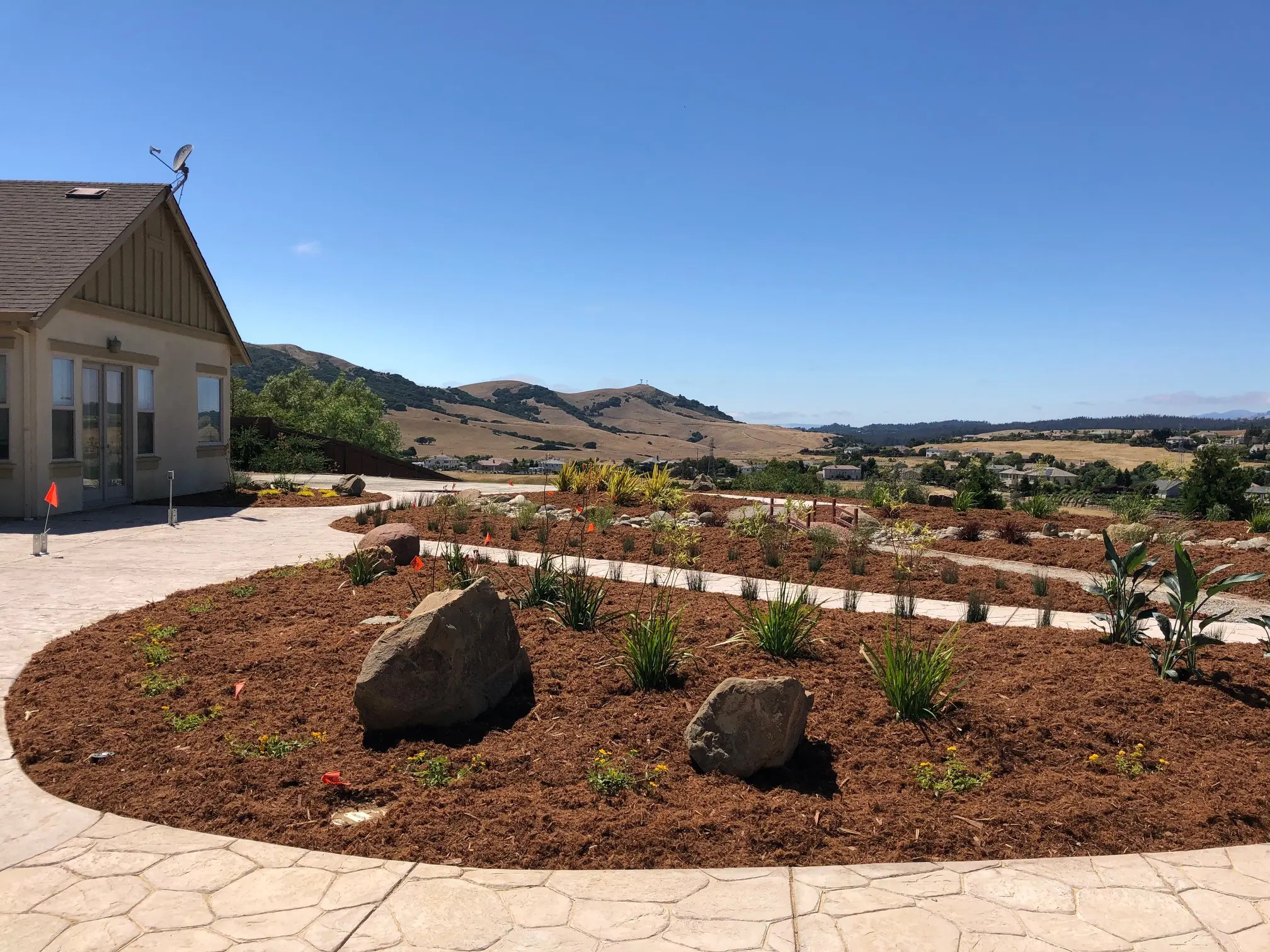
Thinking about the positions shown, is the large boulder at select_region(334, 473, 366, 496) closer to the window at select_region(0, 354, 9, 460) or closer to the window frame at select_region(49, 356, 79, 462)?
the window frame at select_region(49, 356, 79, 462)

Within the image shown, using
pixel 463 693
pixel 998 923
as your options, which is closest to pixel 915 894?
pixel 998 923

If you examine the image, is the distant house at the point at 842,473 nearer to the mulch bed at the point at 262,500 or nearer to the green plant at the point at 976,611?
the mulch bed at the point at 262,500

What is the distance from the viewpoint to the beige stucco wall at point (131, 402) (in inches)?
466

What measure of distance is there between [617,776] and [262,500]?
13.4 metres

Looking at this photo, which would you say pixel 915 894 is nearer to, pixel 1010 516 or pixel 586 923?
pixel 586 923

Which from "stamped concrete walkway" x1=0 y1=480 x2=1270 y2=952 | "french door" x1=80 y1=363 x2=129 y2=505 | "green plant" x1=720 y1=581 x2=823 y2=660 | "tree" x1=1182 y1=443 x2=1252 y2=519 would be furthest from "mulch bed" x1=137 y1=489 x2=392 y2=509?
"tree" x1=1182 y1=443 x2=1252 y2=519

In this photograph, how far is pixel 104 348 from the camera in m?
13.2

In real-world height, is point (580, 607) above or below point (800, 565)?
above

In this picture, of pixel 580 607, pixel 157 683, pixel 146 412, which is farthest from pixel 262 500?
pixel 580 607

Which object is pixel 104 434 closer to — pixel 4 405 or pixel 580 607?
pixel 4 405

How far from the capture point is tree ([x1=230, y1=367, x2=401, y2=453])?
30500mm

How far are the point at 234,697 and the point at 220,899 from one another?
2.01m

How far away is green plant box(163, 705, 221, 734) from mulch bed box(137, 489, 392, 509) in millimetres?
10605

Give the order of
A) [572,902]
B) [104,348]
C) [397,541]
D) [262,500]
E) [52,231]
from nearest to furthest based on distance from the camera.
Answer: [572,902]
[397,541]
[104,348]
[52,231]
[262,500]
